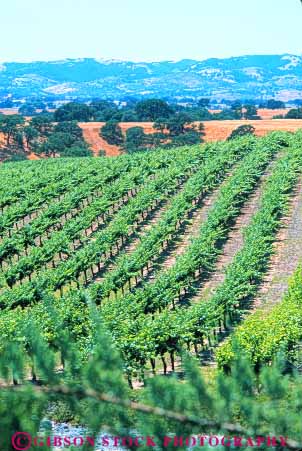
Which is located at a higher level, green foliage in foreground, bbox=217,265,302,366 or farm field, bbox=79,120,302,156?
green foliage in foreground, bbox=217,265,302,366

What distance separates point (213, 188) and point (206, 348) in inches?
1159

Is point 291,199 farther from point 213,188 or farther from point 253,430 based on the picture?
point 253,430

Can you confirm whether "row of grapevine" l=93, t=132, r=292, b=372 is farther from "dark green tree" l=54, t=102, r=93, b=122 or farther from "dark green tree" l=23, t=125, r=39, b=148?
"dark green tree" l=54, t=102, r=93, b=122

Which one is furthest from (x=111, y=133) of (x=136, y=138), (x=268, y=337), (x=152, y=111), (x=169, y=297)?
(x=268, y=337)

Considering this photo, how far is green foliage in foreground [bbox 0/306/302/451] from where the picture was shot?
752 centimetres

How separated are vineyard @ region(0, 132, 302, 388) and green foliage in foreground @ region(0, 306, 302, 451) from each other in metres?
0.34

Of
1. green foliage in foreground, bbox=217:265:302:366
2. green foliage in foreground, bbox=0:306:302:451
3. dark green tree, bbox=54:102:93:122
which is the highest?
green foliage in foreground, bbox=0:306:302:451

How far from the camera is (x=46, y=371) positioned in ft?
24.6

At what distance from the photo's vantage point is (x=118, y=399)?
301 inches

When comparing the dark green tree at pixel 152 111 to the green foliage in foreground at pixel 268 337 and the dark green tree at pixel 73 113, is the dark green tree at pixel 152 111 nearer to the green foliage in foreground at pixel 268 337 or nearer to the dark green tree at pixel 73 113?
the dark green tree at pixel 73 113

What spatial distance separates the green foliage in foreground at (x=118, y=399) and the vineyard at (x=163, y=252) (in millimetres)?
340

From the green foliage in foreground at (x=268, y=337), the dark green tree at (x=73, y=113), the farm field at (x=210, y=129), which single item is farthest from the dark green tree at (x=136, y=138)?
the green foliage in foreground at (x=268, y=337)

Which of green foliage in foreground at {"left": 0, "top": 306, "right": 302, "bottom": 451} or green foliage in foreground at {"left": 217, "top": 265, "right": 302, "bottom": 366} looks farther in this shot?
green foliage in foreground at {"left": 217, "top": 265, "right": 302, "bottom": 366}

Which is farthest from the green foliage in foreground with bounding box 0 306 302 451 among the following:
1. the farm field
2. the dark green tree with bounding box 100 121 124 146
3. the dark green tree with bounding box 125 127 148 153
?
the dark green tree with bounding box 100 121 124 146
